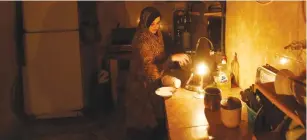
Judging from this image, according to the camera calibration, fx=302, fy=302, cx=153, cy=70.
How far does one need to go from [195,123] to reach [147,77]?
37.7 inches

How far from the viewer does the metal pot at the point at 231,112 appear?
160 centimetres

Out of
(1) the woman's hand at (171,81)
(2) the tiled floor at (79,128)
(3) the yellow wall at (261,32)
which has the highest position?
(3) the yellow wall at (261,32)

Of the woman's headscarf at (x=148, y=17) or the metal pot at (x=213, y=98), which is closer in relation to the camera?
the metal pot at (x=213, y=98)

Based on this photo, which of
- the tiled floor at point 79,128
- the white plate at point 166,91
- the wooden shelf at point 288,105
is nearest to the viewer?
the wooden shelf at point 288,105

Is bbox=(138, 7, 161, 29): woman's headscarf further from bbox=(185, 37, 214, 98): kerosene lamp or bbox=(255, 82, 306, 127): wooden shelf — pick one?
bbox=(255, 82, 306, 127): wooden shelf

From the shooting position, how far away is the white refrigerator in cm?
347

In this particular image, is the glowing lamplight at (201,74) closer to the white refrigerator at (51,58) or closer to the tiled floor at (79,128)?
the tiled floor at (79,128)

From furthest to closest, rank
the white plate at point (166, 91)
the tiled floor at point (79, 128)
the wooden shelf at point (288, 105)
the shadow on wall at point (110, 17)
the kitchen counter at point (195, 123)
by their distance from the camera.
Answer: the shadow on wall at point (110, 17) < the tiled floor at point (79, 128) < the white plate at point (166, 91) < the kitchen counter at point (195, 123) < the wooden shelf at point (288, 105)

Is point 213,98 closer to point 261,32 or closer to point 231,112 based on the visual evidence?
point 231,112

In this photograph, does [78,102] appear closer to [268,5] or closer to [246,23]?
[246,23]

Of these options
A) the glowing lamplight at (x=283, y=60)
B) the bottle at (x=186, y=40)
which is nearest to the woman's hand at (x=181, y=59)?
the bottle at (x=186, y=40)

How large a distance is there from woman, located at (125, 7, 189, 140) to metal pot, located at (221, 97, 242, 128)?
0.87m

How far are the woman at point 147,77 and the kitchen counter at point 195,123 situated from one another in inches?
16.1

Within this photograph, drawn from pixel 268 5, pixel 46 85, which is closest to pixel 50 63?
pixel 46 85
